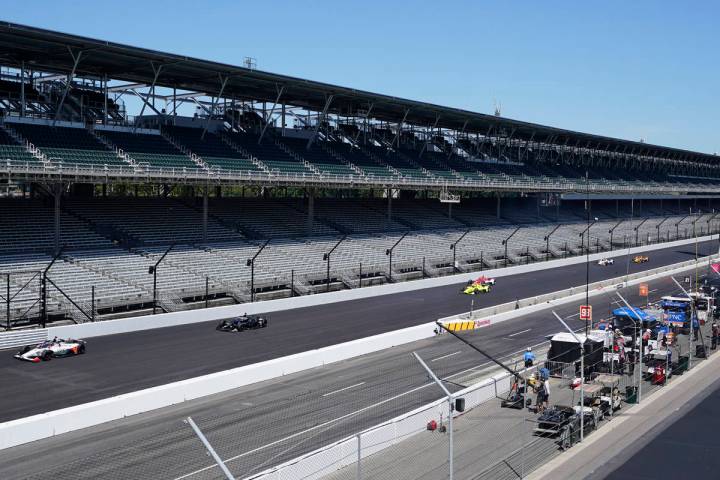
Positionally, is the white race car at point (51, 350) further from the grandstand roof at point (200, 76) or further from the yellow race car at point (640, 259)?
the yellow race car at point (640, 259)

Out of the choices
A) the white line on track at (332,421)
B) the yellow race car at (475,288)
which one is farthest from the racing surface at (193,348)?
the white line on track at (332,421)

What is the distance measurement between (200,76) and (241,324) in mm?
25582

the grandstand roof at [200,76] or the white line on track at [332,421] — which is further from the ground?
the grandstand roof at [200,76]

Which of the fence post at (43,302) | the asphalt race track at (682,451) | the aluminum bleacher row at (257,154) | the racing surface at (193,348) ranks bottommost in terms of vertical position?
the racing surface at (193,348)

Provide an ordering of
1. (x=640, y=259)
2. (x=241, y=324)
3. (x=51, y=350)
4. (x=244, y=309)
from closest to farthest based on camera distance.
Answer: (x=51, y=350) → (x=241, y=324) → (x=244, y=309) → (x=640, y=259)

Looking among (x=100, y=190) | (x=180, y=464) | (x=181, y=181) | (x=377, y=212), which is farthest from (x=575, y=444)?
(x=377, y=212)

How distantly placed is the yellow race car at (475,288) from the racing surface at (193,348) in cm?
76

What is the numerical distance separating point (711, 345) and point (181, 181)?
3200 cm

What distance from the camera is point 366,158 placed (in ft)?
236

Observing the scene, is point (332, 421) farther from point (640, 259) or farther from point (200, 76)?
point (640, 259)

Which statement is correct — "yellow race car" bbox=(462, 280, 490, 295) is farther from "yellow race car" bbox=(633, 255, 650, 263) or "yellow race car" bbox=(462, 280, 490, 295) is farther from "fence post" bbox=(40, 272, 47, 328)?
"yellow race car" bbox=(633, 255, 650, 263)

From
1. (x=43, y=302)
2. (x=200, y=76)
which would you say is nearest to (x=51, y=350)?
(x=43, y=302)

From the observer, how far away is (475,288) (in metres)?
52.0

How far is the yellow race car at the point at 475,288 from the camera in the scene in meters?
51.5
